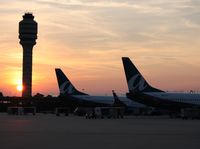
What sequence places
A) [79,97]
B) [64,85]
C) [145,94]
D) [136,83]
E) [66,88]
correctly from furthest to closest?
[64,85], [66,88], [79,97], [136,83], [145,94]

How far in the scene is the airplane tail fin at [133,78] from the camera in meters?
90.6

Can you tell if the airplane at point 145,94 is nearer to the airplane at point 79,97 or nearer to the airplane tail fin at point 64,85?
the airplane at point 79,97

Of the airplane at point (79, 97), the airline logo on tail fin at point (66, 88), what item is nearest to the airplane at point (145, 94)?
the airplane at point (79, 97)

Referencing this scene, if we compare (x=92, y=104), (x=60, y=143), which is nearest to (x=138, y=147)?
(x=60, y=143)

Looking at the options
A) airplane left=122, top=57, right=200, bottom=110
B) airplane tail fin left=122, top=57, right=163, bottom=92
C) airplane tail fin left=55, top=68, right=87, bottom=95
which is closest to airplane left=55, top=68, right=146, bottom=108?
airplane tail fin left=55, top=68, right=87, bottom=95

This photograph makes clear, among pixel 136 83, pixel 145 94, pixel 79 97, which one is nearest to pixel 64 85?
pixel 79 97

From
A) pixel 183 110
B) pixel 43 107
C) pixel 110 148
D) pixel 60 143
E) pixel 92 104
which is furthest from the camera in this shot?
pixel 43 107

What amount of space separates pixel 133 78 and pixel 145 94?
3.53 metres

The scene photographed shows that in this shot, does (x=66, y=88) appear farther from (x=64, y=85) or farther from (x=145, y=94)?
(x=145, y=94)

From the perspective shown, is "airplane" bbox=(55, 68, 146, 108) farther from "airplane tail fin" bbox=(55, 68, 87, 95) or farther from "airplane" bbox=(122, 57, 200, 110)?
"airplane" bbox=(122, 57, 200, 110)

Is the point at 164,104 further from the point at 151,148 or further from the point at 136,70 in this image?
the point at 151,148

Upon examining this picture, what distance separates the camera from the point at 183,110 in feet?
284

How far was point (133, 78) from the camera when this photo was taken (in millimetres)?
90812

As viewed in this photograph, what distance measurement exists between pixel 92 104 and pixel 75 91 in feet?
16.0
